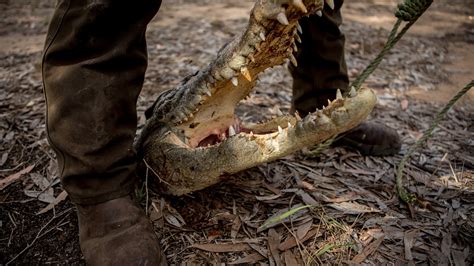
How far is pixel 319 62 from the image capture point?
198cm

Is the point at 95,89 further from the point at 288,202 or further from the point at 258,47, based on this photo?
the point at 288,202

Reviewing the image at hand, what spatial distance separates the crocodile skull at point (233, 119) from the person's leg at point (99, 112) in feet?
0.71

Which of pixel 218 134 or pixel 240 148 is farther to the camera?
pixel 218 134

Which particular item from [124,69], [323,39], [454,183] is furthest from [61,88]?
[454,183]

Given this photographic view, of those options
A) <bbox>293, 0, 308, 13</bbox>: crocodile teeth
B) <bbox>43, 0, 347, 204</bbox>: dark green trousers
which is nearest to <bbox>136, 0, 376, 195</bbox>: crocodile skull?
<bbox>293, 0, 308, 13</bbox>: crocodile teeth

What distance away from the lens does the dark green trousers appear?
3.92 feet

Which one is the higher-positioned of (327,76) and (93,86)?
(93,86)

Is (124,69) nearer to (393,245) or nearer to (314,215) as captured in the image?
(314,215)

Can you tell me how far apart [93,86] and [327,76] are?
1.26m

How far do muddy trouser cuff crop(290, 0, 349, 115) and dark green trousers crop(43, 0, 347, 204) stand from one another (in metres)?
0.93

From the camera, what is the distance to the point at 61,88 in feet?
4.06

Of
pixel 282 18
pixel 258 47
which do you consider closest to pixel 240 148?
pixel 258 47

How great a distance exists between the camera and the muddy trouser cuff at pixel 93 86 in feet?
3.92

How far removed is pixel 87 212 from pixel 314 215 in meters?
0.88
